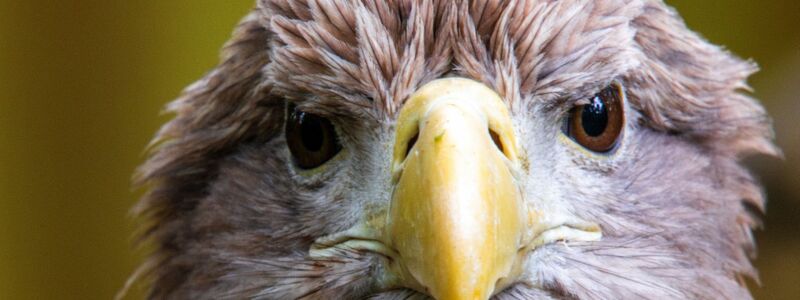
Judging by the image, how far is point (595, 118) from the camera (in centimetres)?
146

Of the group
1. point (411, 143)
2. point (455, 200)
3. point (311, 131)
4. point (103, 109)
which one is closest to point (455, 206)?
point (455, 200)

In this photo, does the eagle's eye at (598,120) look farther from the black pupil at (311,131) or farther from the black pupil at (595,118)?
the black pupil at (311,131)

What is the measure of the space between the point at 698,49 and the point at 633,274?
446mm

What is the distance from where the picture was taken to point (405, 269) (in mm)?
1236

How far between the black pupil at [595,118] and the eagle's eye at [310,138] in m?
0.32

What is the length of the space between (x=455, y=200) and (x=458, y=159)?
49 mm

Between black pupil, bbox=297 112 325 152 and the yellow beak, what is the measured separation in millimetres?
195

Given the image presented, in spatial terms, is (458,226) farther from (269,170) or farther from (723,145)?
(723,145)

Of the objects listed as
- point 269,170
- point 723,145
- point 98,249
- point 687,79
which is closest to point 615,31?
point 687,79

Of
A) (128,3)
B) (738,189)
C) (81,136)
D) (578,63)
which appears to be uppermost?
(128,3)

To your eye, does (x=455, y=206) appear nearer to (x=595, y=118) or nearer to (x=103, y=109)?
(x=595, y=118)

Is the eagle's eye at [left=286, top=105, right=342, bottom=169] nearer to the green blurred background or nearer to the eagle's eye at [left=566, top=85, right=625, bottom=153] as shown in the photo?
the eagle's eye at [left=566, top=85, right=625, bottom=153]

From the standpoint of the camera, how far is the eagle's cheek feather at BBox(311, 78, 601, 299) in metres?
1.15

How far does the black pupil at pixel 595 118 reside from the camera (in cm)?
146
